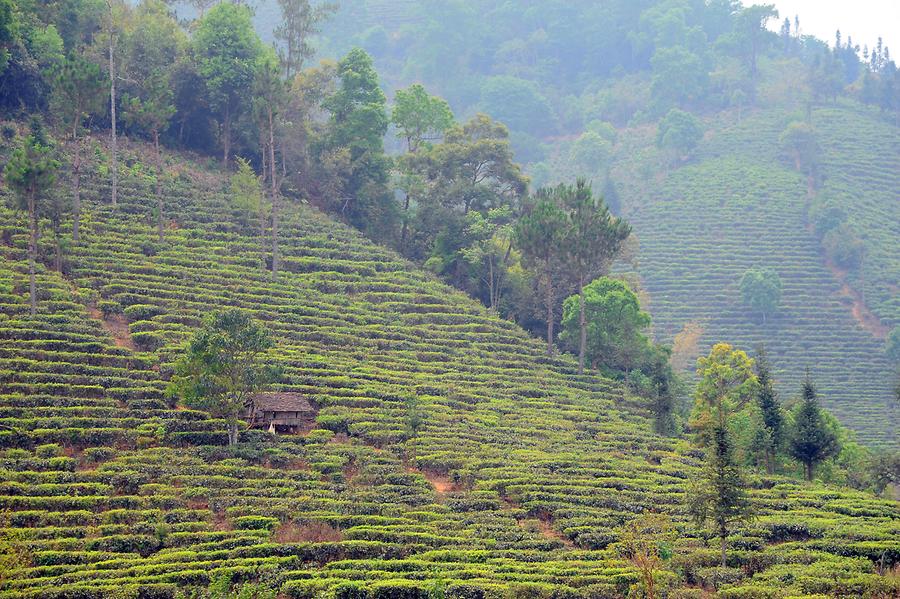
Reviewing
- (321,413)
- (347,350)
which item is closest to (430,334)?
(347,350)

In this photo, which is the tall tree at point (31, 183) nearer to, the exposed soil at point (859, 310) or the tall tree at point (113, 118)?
the tall tree at point (113, 118)

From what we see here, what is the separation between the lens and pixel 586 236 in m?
53.9

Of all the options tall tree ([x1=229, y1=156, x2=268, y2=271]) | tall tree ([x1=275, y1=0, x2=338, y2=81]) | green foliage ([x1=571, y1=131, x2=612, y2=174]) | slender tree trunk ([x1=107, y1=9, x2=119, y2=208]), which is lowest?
tall tree ([x1=229, y1=156, x2=268, y2=271])

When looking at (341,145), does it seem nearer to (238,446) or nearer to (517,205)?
(517,205)

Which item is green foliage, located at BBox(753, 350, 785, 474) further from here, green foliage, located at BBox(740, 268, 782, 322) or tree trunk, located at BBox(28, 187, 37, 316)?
green foliage, located at BBox(740, 268, 782, 322)

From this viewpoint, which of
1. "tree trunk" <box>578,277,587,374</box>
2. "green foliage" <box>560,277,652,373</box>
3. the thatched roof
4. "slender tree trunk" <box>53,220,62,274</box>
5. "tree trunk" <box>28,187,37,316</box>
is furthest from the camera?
"green foliage" <box>560,277,652,373</box>

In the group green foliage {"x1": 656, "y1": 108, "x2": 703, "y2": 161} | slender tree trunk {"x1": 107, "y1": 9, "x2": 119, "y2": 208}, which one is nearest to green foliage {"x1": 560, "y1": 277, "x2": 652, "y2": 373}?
slender tree trunk {"x1": 107, "y1": 9, "x2": 119, "y2": 208}

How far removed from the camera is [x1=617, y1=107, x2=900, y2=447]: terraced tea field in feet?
241

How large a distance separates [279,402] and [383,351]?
998 cm

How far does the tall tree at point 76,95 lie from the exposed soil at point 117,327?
692 centimetres

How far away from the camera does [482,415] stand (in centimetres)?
4525

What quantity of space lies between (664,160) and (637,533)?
270 feet

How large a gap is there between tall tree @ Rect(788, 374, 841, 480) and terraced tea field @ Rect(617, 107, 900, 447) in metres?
21.0

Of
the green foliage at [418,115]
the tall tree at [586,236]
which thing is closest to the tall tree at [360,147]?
the green foliage at [418,115]
